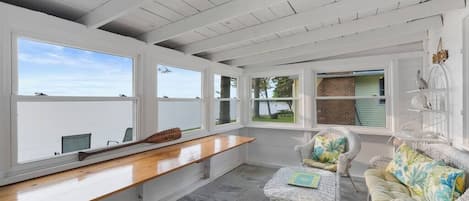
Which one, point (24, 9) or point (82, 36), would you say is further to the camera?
point (82, 36)

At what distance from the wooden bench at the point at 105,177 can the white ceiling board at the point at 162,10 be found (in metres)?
1.41

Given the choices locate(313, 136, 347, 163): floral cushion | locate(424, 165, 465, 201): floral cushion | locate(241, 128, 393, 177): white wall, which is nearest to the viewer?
locate(424, 165, 465, 201): floral cushion

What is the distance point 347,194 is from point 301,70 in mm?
2106

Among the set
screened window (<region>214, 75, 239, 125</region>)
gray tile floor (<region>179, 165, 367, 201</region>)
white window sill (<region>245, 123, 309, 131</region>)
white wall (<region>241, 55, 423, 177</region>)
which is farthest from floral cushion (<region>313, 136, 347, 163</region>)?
screened window (<region>214, 75, 239, 125</region>)

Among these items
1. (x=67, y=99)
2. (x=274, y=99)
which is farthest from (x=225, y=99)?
(x=67, y=99)

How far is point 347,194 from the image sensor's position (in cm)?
305

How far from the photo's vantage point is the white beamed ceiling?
6.31 feet

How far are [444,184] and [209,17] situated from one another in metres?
2.28

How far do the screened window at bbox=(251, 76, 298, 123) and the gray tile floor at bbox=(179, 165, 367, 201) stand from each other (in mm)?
1092

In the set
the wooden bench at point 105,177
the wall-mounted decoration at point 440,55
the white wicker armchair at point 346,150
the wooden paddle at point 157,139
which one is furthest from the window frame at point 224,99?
the wall-mounted decoration at point 440,55

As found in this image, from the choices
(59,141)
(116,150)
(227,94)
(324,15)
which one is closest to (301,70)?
(227,94)

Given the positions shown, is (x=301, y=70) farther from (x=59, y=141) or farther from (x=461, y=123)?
(x=59, y=141)

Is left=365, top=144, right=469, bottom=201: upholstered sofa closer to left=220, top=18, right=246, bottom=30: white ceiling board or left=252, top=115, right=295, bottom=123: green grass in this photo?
left=252, top=115, right=295, bottom=123: green grass

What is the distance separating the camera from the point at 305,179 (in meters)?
2.33
